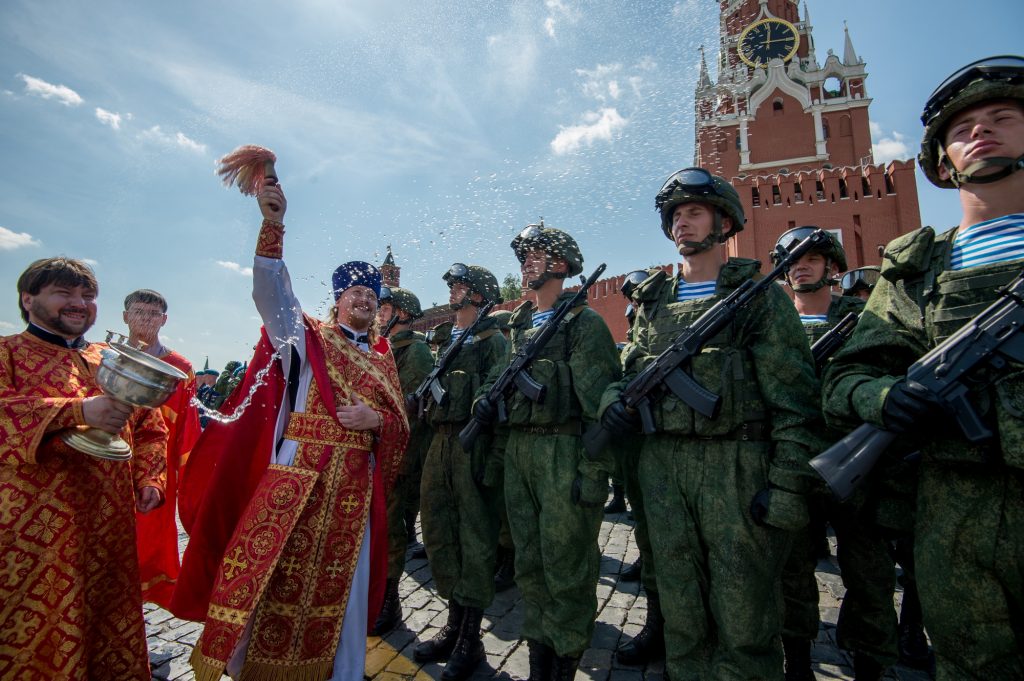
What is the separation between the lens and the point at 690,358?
2.83 metres

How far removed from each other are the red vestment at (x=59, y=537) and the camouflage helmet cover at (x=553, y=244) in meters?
3.08

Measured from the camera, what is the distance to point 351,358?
139 inches

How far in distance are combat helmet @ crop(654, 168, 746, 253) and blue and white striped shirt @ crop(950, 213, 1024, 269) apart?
1.26m

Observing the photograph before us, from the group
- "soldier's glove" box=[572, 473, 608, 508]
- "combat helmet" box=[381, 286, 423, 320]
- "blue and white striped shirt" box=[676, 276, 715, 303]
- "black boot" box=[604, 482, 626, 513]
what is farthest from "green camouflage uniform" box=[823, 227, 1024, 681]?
"black boot" box=[604, 482, 626, 513]

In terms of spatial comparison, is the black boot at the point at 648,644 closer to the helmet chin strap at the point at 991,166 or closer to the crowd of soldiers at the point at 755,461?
the crowd of soldiers at the point at 755,461

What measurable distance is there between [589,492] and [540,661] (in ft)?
3.59

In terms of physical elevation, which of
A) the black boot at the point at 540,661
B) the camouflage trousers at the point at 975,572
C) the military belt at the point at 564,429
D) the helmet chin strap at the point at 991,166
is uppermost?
the helmet chin strap at the point at 991,166

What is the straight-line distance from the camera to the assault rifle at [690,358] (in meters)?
2.64

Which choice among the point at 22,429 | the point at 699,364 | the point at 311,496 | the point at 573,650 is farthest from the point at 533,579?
the point at 22,429

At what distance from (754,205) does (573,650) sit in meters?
27.9

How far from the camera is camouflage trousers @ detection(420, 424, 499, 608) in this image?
370 centimetres

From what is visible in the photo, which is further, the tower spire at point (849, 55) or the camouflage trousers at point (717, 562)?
the tower spire at point (849, 55)

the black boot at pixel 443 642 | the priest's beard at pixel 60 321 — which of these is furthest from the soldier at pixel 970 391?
the priest's beard at pixel 60 321

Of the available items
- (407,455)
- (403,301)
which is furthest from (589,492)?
(403,301)
